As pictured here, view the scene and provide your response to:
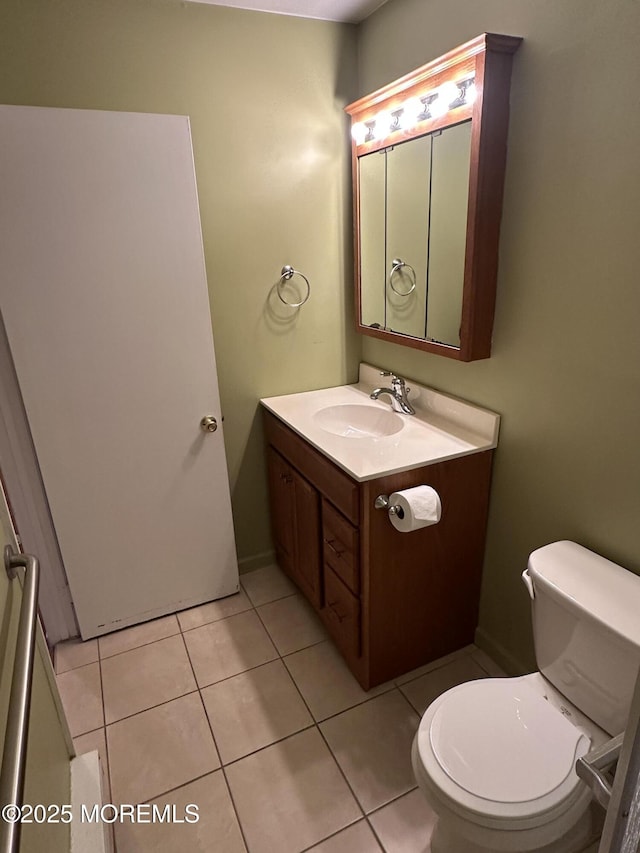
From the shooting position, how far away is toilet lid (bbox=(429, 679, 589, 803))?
1091 mm

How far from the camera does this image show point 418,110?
164 centimetres

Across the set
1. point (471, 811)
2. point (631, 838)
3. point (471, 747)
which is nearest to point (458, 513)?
point (471, 747)

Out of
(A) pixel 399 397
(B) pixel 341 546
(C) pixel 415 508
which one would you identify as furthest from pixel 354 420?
(C) pixel 415 508

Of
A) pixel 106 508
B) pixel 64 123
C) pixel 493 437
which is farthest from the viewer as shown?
pixel 106 508

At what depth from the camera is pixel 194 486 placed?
2094mm

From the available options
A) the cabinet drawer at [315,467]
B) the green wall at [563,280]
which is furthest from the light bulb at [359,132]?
the cabinet drawer at [315,467]

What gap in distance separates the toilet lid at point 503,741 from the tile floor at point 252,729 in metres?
0.42

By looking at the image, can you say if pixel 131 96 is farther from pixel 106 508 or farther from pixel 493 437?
pixel 493 437

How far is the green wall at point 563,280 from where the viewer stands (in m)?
1.19

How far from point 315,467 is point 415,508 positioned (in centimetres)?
46

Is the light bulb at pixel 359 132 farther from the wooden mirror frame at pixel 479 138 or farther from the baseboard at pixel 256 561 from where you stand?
the baseboard at pixel 256 561

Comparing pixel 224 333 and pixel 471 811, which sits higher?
pixel 224 333

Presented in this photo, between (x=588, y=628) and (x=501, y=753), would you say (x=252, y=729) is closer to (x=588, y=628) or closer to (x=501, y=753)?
(x=501, y=753)

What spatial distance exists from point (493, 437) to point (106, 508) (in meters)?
1.49
